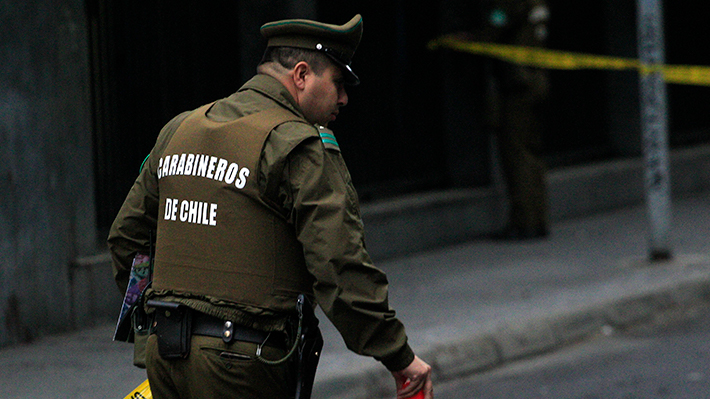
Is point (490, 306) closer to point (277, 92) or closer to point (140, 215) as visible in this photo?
point (140, 215)

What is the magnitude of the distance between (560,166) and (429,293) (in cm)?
362

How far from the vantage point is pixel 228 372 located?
10.4 feet

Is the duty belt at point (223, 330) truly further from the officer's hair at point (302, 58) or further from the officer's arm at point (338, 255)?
the officer's hair at point (302, 58)

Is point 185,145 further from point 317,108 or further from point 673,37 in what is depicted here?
point 673,37

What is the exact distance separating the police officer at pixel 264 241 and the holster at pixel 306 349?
0.03 metres

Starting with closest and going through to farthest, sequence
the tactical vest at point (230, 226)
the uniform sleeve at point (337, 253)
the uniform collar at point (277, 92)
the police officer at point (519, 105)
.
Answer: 1. the uniform sleeve at point (337, 253)
2. the tactical vest at point (230, 226)
3. the uniform collar at point (277, 92)
4. the police officer at point (519, 105)

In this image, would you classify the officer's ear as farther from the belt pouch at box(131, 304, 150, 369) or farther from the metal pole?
the metal pole

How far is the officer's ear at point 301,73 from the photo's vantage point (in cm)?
331

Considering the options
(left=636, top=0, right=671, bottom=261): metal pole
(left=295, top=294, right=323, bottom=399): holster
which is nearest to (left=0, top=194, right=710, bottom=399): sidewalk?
(left=636, top=0, right=671, bottom=261): metal pole

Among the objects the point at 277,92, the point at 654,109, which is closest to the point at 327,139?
the point at 277,92

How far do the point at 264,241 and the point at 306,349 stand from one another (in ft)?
1.09

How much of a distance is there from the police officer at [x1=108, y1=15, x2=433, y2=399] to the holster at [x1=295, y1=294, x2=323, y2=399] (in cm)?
3

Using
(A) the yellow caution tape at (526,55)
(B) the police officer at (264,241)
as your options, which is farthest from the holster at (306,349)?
(A) the yellow caution tape at (526,55)

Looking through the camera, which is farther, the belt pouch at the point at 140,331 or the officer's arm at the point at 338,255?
the belt pouch at the point at 140,331
